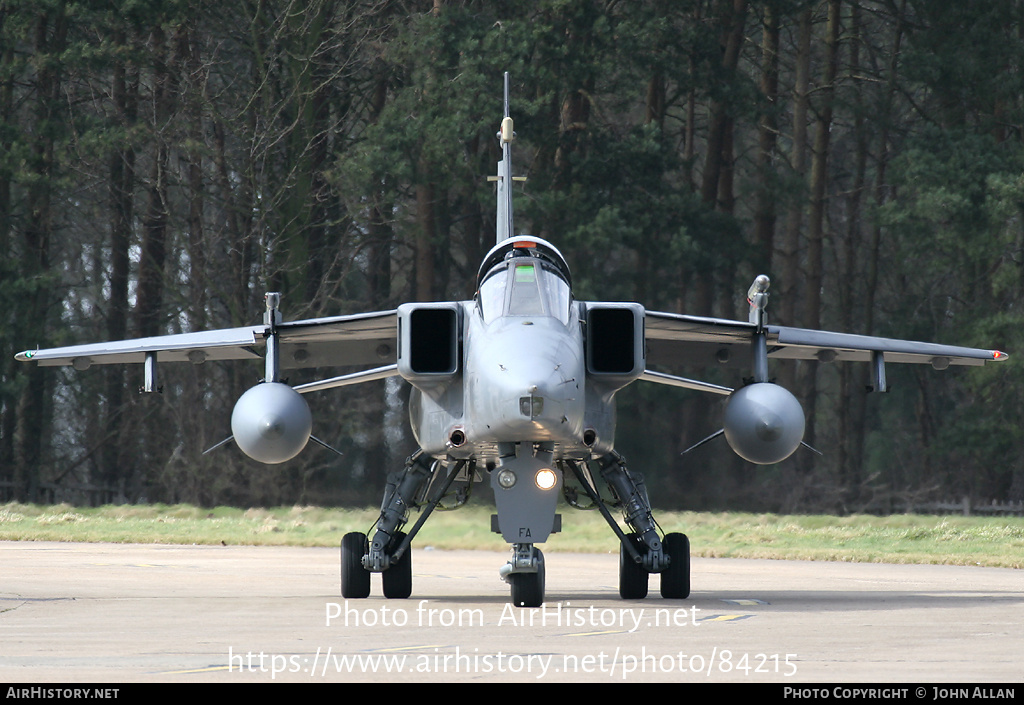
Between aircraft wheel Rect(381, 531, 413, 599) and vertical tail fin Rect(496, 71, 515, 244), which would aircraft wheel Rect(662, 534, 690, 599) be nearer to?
aircraft wheel Rect(381, 531, 413, 599)

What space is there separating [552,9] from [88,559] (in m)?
17.3

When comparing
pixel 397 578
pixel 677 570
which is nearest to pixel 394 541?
pixel 397 578

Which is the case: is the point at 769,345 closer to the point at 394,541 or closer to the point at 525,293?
the point at 525,293

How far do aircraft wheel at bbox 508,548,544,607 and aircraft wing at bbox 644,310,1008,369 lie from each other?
2954mm

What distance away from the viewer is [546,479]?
10773 mm

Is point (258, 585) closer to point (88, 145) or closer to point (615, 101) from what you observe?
point (88, 145)

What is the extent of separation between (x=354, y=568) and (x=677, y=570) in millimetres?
2945

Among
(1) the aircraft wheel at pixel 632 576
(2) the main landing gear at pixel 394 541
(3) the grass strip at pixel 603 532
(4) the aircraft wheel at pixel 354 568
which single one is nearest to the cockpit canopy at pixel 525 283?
(2) the main landing gear at pixel 394 541

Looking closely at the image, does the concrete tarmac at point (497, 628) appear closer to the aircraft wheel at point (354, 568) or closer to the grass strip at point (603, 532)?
the aircraft wheel at point (354, 568)

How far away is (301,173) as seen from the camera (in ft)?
98.3

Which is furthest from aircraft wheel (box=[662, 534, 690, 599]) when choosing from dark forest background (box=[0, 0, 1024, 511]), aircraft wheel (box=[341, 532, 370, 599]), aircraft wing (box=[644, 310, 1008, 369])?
dark forest background (box=[0, 0, 1024, 511])

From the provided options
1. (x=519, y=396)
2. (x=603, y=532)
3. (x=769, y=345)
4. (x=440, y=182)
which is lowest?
(x=603, y=532)
